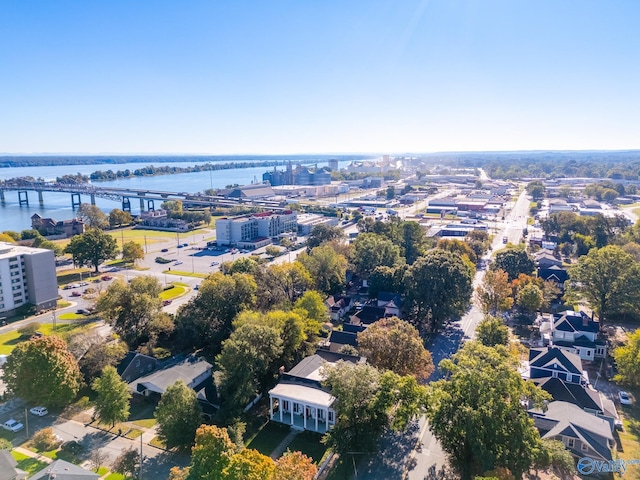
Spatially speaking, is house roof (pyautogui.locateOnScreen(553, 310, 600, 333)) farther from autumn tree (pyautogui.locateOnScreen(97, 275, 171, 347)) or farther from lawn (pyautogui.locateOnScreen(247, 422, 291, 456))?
autumn tree (pyautogui.locateOnScreen(97, 275, 171, 347))

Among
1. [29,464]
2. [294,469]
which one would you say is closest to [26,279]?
[29,464]

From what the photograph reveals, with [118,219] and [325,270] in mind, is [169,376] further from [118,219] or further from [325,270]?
[118,219]

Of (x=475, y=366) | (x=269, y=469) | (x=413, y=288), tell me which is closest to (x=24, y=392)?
(x=269, y=469)

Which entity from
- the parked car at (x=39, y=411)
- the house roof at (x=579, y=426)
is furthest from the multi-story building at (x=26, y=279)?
the house roof at (x=579, y=426)

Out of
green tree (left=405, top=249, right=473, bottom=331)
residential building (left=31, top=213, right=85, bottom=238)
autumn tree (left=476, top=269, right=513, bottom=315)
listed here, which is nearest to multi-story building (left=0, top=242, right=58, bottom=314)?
green tree (left=405, top=249, right=473, bottom=331)

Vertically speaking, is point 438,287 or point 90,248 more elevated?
point 90,248

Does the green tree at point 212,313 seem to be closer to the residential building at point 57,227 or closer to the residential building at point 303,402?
the residential building at point 303,402

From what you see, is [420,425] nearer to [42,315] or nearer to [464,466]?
[464,466]
